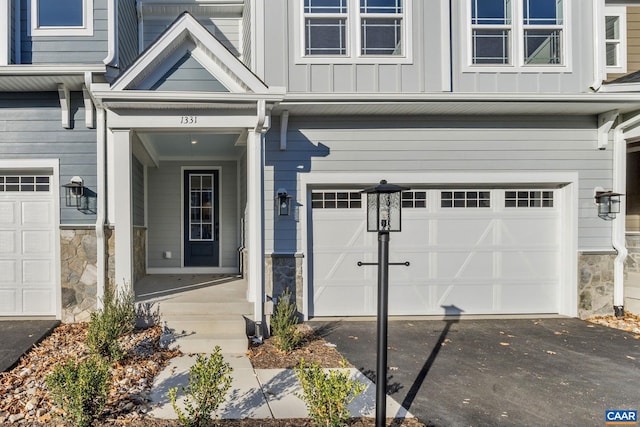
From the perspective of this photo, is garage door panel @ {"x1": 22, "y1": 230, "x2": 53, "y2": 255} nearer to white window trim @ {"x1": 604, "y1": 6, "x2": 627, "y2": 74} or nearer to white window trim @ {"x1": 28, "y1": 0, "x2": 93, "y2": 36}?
white window trim @ {"x1": 28, "y1": 0, "x2": 93, "y2": 36}

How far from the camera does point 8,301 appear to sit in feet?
19.3

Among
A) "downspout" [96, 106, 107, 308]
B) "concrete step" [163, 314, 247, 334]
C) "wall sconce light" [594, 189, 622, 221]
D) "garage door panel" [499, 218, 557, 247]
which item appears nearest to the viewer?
"concrete step" [163, 314, 247, 334]

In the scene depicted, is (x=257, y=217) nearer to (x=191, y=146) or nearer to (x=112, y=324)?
(x=112, y=324)

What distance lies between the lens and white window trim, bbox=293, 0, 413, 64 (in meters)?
5.91

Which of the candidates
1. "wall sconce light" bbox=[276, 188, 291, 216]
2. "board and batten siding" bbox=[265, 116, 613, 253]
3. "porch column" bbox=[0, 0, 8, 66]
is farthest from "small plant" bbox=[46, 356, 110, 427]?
"porch column" bbox=[0, 0, 8, 66]

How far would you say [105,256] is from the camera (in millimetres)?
5590

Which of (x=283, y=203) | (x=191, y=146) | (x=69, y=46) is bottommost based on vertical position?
(x=283, y=203)

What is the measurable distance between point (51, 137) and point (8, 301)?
8.24 feet

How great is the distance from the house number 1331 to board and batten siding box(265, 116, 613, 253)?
1.20m

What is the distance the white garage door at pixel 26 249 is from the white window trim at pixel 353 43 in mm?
4254

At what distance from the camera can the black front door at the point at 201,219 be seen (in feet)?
27.8

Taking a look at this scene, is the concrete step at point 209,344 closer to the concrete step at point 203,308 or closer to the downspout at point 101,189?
the concrete step at point 203,308

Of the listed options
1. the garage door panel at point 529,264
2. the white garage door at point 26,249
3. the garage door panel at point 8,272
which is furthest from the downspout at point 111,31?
the garage door panel at point 529,264

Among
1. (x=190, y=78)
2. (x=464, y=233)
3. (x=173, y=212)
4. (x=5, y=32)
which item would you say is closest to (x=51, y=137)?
(x=5, y=32)
